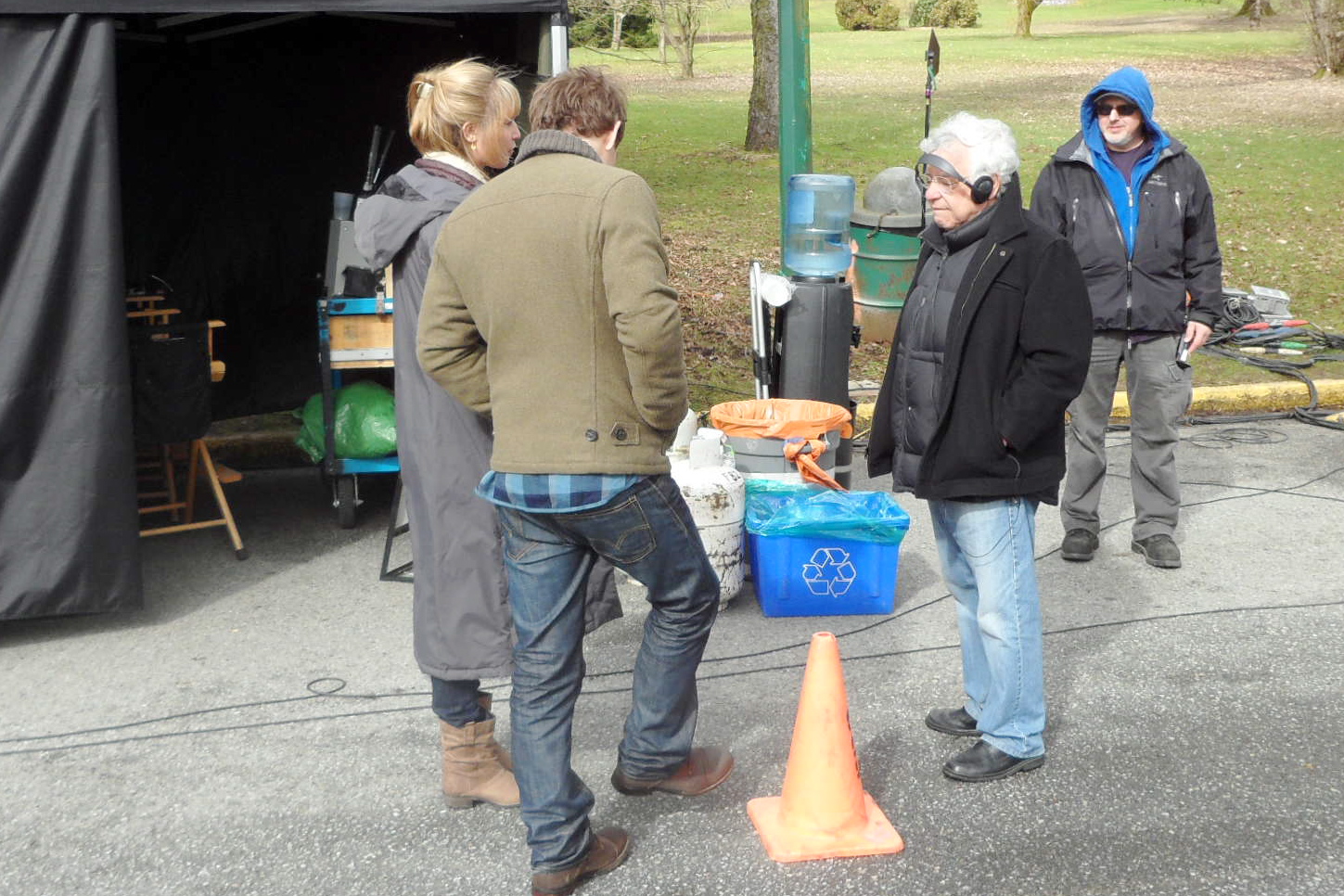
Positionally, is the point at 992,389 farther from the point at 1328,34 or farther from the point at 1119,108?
the point at 1328,34

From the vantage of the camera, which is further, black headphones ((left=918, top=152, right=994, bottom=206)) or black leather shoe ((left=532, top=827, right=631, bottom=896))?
black headphones ((left=918, top=152, right=994, bottom=206))

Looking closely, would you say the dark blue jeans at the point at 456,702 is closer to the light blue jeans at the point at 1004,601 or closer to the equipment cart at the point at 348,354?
the light blue jeans at the point at 1004,601

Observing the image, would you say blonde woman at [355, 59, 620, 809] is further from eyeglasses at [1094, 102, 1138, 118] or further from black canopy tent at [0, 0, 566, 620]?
eyeglasses at [1094, 102, 1138, 118]

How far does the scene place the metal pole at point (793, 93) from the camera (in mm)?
6875

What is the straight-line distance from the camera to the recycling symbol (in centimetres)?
512

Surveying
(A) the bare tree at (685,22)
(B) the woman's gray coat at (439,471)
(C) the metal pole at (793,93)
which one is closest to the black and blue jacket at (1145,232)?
(C) the metal pole at (793,93)

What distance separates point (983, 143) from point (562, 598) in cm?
162

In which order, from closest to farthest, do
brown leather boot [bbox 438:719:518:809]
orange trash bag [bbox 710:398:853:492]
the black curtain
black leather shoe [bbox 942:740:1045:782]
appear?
1. brown leather boot [bbox 438:719:518:809]
2. black leather shoe [bbox 942:740:1045:782]
3. the black curtain
4. orange trash bag [bbox 710:398:853:492]

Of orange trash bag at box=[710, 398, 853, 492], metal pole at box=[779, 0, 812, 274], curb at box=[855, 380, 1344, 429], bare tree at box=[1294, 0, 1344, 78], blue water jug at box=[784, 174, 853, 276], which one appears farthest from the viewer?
bare tree at box=[1294, 0, 1344, 78]

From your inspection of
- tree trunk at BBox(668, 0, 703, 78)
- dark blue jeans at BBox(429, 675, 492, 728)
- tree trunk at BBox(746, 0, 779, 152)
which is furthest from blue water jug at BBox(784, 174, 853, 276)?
tree trunk at BBox(668, 0, 703, 78)

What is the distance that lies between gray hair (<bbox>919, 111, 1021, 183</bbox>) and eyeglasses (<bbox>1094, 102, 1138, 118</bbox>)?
190 centimetres

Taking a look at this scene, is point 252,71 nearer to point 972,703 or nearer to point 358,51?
point 358,51

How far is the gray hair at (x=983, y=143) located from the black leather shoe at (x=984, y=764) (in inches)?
62.9

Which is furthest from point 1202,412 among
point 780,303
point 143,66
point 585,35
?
point 585,35
